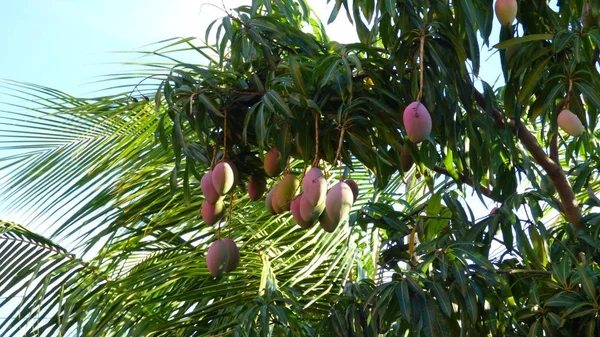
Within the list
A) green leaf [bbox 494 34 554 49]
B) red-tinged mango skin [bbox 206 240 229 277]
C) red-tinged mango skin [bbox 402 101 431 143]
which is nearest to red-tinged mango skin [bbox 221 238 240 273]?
red-tinged mango skin [bbox 206 240 229 277]

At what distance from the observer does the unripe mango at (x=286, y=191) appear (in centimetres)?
180

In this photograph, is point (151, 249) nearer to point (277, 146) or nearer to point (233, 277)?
point (233, 277)

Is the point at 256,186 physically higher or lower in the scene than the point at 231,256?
higher

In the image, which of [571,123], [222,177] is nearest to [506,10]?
[571,123]

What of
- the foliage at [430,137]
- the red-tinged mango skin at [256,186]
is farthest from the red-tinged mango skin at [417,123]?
the red-tinged mango skin at [256,186]

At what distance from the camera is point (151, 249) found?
3279 mm

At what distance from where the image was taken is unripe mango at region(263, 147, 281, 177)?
1.90 m

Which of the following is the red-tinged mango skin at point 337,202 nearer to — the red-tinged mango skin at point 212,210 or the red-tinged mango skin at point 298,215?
the red-tinged mango skin at point 298,215

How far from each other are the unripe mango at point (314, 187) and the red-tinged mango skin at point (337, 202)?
1 cm

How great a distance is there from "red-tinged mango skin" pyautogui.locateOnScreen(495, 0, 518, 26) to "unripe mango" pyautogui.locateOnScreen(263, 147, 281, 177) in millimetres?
480

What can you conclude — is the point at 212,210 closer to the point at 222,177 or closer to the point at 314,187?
the point at 222,177

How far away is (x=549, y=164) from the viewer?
218cm

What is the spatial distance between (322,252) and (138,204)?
1.99 ft

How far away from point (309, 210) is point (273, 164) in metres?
0.26
